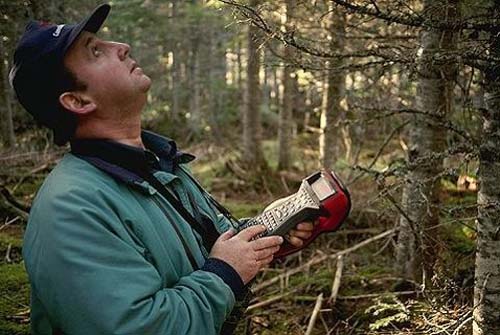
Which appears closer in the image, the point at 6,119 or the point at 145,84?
the point at 145,84

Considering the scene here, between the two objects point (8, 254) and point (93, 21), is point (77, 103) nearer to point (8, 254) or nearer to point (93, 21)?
point (93, 21)

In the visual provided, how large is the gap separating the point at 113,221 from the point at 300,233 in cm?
93

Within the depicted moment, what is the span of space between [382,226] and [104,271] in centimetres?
548

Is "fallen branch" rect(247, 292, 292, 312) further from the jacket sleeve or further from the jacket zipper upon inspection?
the jacket sleeve

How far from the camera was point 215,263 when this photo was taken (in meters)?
2.09

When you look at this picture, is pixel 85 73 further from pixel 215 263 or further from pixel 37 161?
pixel 37 161

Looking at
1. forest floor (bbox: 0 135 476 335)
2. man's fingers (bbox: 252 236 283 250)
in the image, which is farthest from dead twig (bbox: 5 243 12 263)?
man's fingers (bbox: 252 236 283 250)

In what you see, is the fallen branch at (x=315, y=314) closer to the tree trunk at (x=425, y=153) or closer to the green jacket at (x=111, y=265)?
the tree trunk at (x=425, y=153)

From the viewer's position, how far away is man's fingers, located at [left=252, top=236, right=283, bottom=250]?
2.22 metres

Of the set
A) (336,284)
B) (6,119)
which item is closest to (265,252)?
(336,284)

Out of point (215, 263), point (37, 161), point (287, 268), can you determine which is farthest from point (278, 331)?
point (37, 161)

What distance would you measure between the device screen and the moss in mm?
2131

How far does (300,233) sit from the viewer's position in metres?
2.42

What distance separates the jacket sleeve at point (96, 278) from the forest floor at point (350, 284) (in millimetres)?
1621
